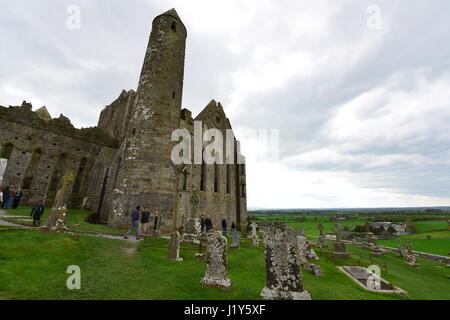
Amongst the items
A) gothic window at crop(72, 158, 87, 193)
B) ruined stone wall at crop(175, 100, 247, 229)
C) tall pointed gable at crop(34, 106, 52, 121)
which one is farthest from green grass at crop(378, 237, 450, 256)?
tall pointed gable at crop(34, 106, 52, 121)

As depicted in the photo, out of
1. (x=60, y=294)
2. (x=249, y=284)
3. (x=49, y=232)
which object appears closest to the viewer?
(x=60, y=294)

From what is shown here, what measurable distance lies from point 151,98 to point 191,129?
573 cm

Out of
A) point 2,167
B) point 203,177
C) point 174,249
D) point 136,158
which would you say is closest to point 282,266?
point 174,249

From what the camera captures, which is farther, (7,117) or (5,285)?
(7,117)

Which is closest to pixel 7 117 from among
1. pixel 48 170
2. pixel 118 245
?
pixel 48 170

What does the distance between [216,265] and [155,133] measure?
11.9 metres

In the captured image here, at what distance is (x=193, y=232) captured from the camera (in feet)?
38.6

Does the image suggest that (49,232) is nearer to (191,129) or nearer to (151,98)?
(151,98)

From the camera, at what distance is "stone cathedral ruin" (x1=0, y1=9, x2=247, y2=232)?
570 inches

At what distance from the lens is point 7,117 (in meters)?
17.5

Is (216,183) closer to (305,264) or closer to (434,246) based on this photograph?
(305,264)

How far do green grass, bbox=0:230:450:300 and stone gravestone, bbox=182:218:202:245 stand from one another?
89.9 inches

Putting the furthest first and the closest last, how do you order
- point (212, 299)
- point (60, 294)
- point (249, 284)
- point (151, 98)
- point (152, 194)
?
point (151, 98)
point (152, 194)
point (249, 284)
point (212, 299)
point (60, 294)

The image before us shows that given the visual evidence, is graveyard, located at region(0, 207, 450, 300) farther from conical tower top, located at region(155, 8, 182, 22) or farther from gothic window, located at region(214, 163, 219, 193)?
conical tower top, located at region(155, 8, 182, 22)
